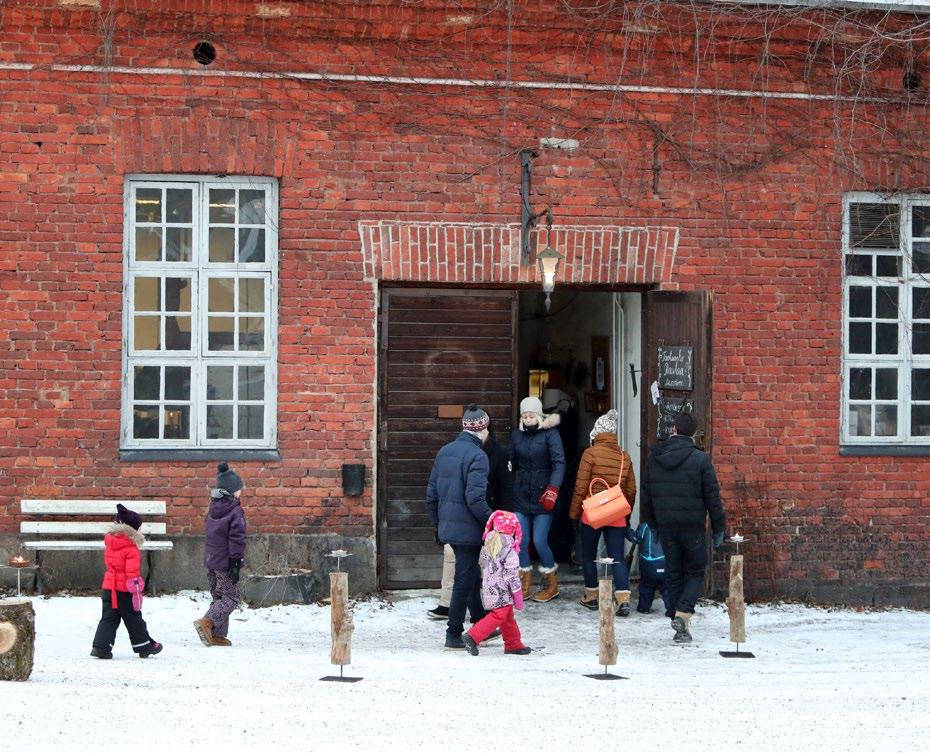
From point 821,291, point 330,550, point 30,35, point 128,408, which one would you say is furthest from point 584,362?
point 30,35

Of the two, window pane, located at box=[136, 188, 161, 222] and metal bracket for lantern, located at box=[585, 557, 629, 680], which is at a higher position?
window pane, located at box=[136, 188, 161, 222]

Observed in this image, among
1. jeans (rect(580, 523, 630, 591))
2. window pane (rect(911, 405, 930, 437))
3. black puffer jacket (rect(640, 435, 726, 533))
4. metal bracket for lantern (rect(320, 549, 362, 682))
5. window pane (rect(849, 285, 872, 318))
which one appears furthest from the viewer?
window pane (rect(911, 405, 930, 437))

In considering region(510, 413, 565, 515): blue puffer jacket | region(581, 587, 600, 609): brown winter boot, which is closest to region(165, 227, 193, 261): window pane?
region(510, 413, 565, 515): blue puffer jacket

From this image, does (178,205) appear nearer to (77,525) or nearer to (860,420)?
(77,525)

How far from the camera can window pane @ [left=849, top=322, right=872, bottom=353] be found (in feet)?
43.3

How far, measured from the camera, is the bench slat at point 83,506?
1202cm

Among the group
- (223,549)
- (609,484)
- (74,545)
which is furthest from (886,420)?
(74,545)

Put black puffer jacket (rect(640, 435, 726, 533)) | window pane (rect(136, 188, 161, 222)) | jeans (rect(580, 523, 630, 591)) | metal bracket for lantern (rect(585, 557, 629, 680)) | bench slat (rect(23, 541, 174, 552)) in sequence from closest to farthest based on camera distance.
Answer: metal bracket for lantern (rect(585, 557, 629, 680))
black puffer jacket (rect(640, 435, 726, 533))
bench slat (rect(23, 541, 174, 552))
jeans (rect(580, 523, 630, 591))
window pane (rect(136, 188, 161, 222))

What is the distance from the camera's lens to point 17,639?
30.1 ft

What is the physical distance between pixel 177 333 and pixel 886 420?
6151mm

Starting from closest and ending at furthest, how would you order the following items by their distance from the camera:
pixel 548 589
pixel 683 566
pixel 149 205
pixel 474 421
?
pixel 474 421 < pixel 683 566 < pixel 149 205 < pixel 548 589

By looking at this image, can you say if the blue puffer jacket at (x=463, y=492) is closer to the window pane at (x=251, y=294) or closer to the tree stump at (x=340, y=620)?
the tree stump at (x=340, y=620)

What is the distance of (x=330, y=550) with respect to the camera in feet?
40.7

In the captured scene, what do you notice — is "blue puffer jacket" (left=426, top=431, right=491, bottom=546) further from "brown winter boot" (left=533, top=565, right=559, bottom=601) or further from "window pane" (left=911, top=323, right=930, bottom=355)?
"window pane" (left=911, top=323, right=930, bottom=355)
